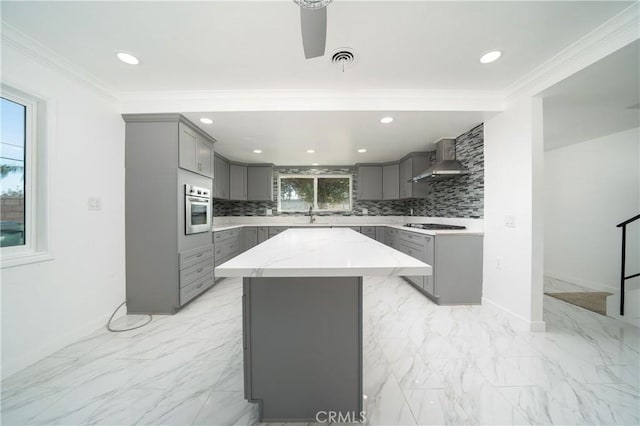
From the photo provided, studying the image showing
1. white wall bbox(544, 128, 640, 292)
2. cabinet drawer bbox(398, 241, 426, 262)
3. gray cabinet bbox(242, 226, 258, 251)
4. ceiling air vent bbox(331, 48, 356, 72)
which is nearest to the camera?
ceiling air vent bbox(331, 48, 356, 72)

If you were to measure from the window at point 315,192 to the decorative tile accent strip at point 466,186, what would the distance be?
199cm

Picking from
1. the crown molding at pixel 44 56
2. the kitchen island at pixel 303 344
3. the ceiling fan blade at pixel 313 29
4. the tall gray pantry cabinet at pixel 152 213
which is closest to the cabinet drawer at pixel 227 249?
the tall gray pantry cabinet at pixel 152 213

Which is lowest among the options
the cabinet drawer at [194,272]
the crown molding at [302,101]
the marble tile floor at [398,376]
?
the marble tile floor at [398,376]

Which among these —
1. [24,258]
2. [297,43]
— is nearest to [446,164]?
[297,43]

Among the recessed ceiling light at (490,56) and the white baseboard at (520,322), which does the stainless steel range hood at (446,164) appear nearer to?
the recessed ceiling light at (490,56)

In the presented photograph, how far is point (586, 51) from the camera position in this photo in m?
1.68

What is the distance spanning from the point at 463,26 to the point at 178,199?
2955 mm

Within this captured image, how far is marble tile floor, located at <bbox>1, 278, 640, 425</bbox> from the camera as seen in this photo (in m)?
1.25

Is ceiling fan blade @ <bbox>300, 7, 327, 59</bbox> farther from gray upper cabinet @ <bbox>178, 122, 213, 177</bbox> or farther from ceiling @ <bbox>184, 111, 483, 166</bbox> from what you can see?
gray upper cabinet @ <bbox>178, 122, 213, 177</bbox>

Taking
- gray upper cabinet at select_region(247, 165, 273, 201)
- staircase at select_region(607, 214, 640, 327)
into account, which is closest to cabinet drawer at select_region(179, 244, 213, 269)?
gray upper cabinet at select_region(247, 165, 273, 201)

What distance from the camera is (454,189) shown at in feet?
11.0

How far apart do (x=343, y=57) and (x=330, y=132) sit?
49.8 inches

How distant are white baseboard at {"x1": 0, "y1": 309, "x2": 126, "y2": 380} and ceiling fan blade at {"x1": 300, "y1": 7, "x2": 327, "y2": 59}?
283 cm

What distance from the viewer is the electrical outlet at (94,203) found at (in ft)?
6.90
